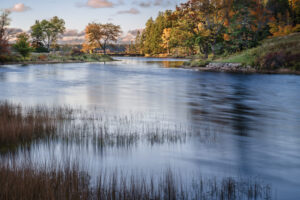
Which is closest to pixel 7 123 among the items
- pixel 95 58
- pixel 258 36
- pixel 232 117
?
pixel 232 117

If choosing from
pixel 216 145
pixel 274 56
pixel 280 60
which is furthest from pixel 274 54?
Result: pixel 216 145

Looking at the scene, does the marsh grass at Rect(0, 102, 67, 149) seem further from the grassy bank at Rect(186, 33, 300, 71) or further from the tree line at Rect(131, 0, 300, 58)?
the tree line at Rect(131, 0, 300, 58)

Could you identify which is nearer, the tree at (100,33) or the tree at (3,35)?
the tree at (3,35)

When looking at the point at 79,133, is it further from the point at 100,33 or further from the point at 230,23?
the point at 100,33

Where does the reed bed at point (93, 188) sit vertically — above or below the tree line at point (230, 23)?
below

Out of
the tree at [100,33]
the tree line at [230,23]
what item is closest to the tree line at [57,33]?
the tree at [100,33]

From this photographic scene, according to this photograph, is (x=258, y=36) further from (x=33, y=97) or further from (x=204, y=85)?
(x=33, y=97)

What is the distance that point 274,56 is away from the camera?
4759cm

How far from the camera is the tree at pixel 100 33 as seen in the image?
113 m

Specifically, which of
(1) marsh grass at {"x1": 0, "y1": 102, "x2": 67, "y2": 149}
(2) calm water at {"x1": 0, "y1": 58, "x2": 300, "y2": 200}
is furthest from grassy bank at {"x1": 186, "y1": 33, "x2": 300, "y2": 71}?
(1) marsh grass at {"x1": 0, "y1": 102, "x2": 67, "y2": 149}

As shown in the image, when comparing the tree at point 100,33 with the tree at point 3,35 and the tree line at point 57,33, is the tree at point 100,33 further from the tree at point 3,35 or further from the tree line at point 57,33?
the tree at point 3,35

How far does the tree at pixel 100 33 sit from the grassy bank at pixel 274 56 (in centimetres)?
6718

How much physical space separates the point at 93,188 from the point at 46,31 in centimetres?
10670

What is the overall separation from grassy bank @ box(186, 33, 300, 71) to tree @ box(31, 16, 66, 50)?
70.2m
